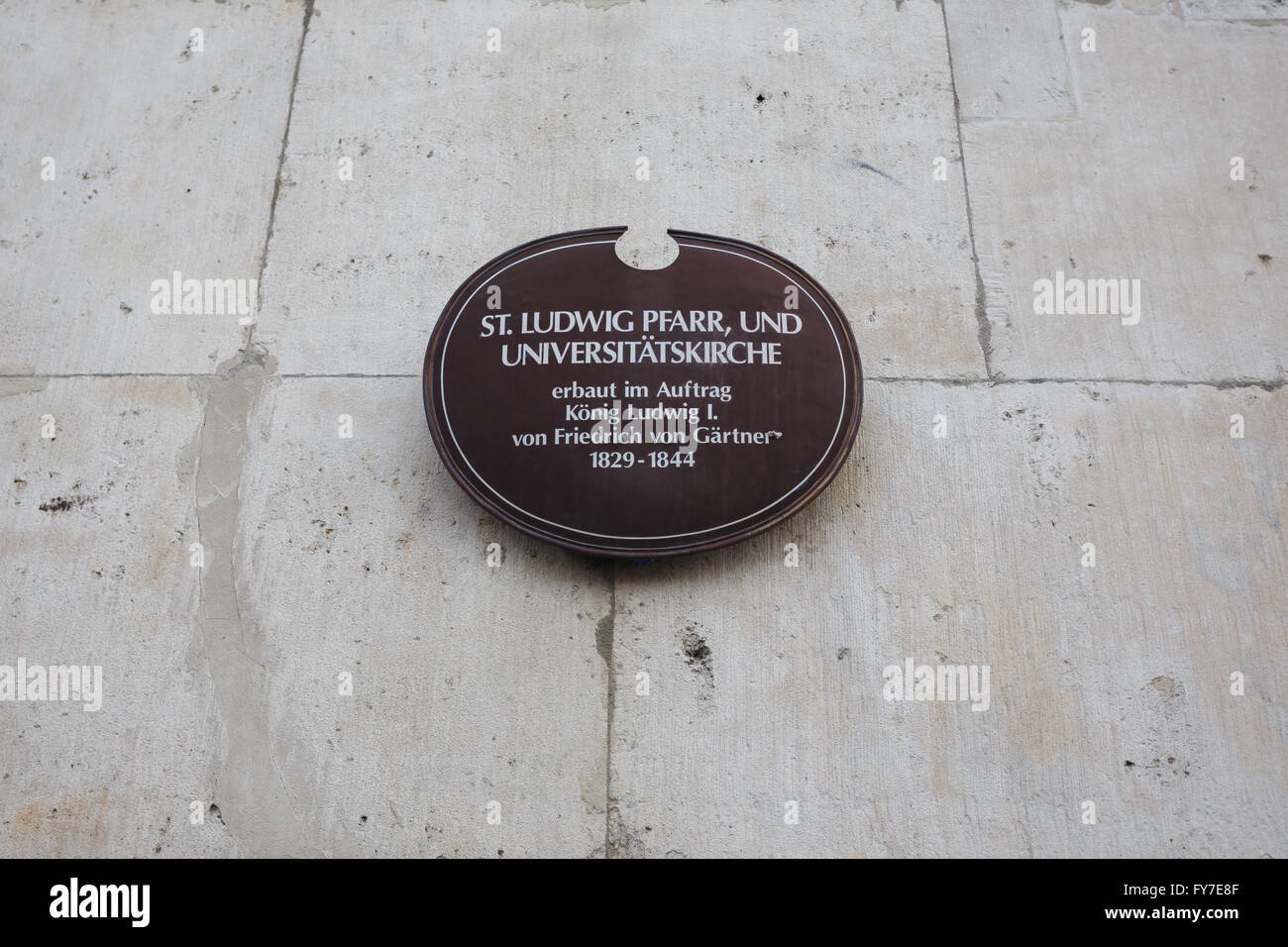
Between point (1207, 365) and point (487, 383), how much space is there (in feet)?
7.56

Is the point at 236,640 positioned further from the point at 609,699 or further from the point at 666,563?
the point at 666,563

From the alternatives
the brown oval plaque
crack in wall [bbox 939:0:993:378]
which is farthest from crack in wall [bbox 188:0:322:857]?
crack in wall [bbox 939:0:993:378]

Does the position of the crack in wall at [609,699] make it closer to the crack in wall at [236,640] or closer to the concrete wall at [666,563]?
the concrete wall at [666,563]

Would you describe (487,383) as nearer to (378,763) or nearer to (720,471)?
(720,471)

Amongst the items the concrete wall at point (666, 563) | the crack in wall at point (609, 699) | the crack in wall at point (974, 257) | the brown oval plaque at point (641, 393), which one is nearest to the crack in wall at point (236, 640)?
the concrete wall at point (666, 563)

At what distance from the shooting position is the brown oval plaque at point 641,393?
118 inches

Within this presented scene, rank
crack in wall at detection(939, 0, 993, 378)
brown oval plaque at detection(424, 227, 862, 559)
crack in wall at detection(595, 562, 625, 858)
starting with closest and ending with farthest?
crack in wall at detection(595, 562, 625, 858)
brown oval plaque at detection(424, 227, 862, 559)
crack in wall at detection(939, 0, 993, 378)

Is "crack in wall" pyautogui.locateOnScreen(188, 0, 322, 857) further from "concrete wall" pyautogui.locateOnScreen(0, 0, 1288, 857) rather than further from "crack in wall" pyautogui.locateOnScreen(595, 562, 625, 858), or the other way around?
"crack in wall" pyautogui.locateOnScreen(595, 562, 625, 858)

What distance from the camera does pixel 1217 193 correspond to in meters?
3.62

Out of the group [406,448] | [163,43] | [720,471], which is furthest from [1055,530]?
[163,43]

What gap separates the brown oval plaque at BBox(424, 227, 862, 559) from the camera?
2986 millimetres

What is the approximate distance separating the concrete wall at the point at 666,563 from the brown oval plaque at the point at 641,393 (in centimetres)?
19

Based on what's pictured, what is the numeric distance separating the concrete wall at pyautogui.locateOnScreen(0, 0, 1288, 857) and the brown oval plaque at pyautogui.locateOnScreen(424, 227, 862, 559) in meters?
0.19
